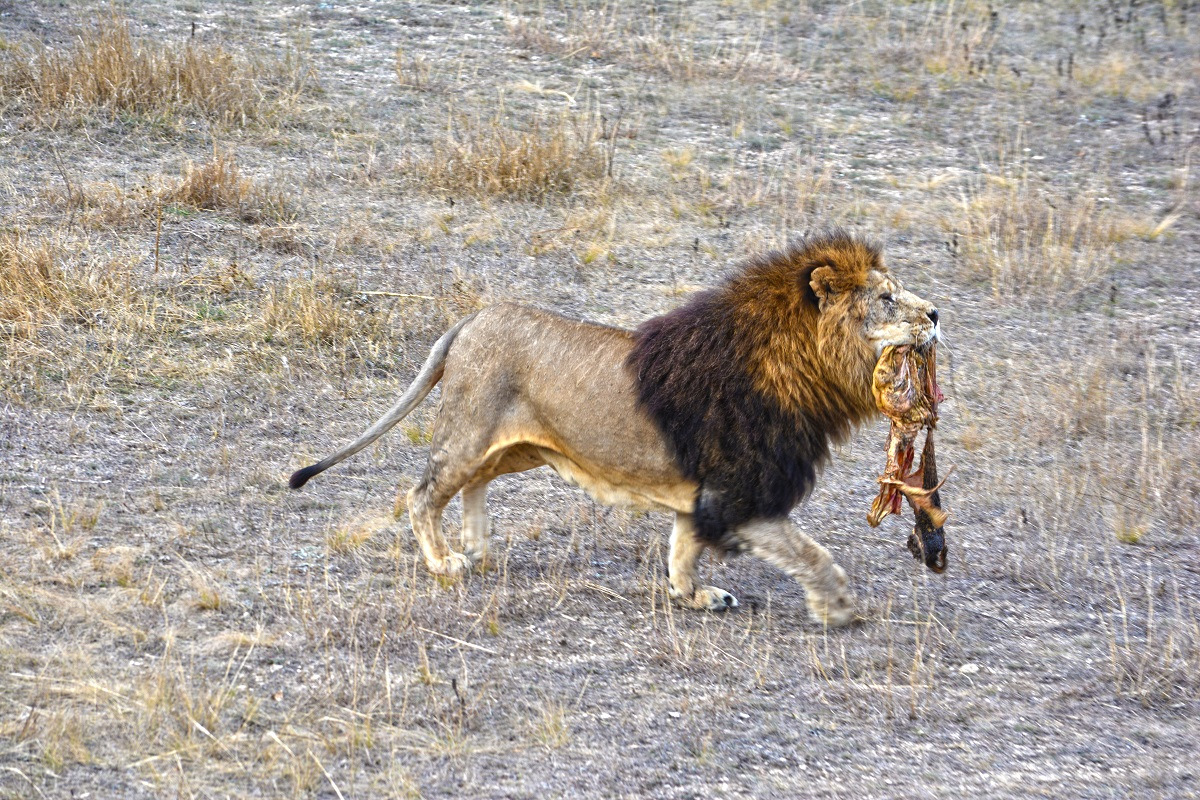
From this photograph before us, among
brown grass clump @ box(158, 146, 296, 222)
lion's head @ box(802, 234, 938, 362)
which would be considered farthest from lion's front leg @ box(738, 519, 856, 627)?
brown grass clump @ box(158, 146, 296, 222)

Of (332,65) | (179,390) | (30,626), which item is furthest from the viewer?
(332,65)

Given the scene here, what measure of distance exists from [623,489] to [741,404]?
0.61m

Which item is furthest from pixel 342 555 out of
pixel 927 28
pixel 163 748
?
pixel 927 28

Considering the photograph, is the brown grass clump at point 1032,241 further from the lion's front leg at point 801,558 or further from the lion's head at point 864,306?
the lion's front leg at point 801,558

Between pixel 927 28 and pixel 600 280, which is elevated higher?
pixel 927 28

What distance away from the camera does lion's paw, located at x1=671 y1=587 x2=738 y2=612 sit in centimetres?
538

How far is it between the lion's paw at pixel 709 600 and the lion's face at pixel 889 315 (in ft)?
3.73

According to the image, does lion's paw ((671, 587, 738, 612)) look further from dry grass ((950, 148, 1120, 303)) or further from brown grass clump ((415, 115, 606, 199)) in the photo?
brown grass clump ((415, 115, 606, 199))

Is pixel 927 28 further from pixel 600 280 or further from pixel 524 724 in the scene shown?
pixel 524 724

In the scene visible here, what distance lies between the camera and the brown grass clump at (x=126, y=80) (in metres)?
9.95

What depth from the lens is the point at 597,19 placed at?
13.1m

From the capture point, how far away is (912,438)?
17.9 feet

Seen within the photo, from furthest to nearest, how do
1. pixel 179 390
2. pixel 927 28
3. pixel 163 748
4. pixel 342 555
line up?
pixel 927 28 → pixel 179 390 → pixel 342 555 → pixel 163 748

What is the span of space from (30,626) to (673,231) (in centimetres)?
563
